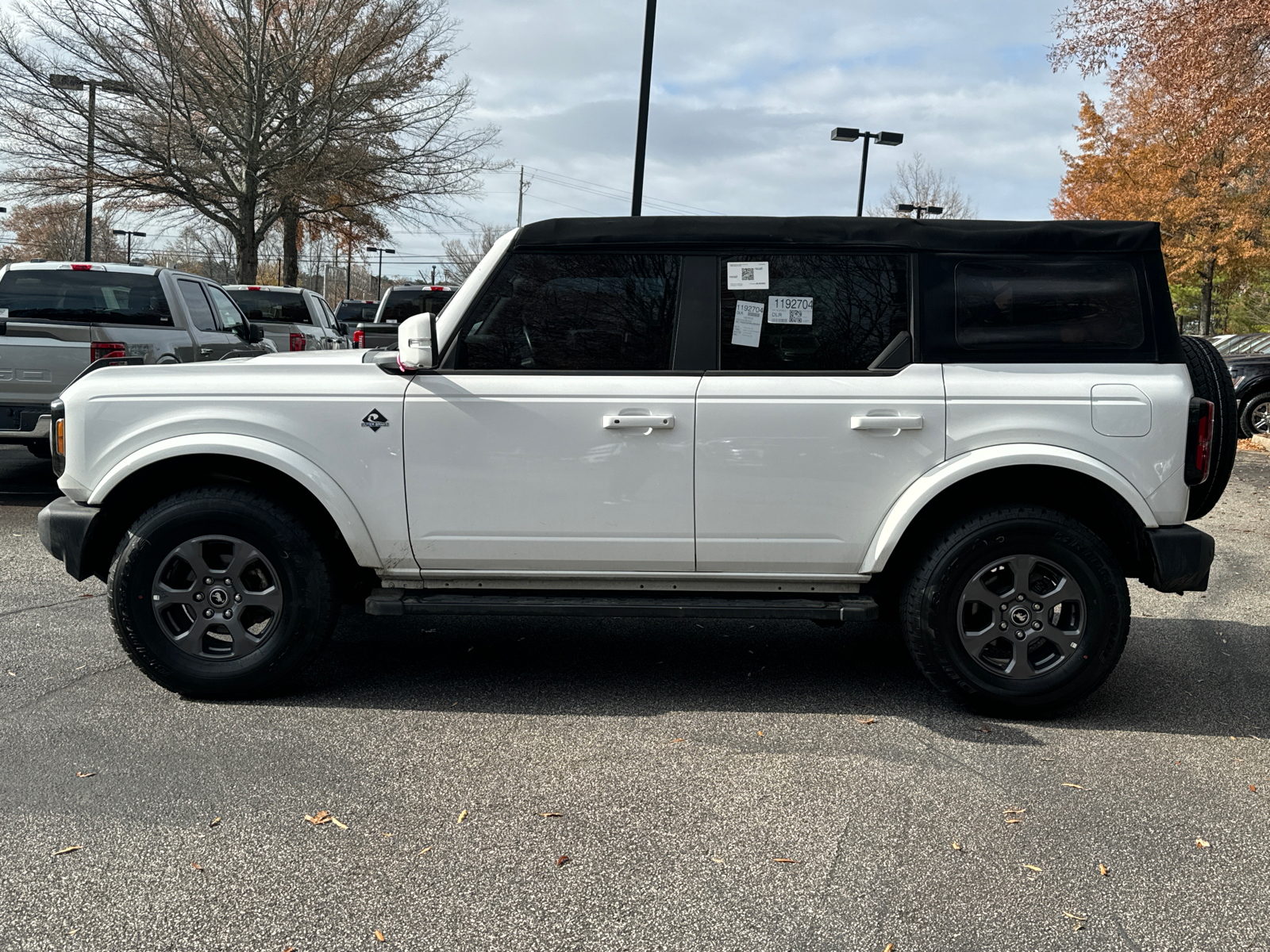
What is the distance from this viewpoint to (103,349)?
9.13 m

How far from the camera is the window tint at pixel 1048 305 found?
4.36 meters

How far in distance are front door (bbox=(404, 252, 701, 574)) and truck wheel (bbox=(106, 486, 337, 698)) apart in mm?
487

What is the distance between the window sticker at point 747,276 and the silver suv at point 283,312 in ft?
45.6

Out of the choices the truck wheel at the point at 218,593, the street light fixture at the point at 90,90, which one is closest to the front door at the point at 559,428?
the truck wheel at the point at 218,593

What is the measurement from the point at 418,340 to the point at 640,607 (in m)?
1.35

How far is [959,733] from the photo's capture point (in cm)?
428

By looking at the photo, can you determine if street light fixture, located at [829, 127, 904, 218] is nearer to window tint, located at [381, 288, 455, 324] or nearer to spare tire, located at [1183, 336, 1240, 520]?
window tint, located at [381, 288, 455, 324]

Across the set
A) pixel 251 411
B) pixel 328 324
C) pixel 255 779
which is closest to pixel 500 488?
pixel 251 411

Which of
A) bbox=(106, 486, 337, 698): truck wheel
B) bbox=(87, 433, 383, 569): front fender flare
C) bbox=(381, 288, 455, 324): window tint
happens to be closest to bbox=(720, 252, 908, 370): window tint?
bbox=(87, 433, 383, 569): front fender flare

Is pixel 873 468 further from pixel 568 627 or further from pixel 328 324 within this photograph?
pixel 328 324

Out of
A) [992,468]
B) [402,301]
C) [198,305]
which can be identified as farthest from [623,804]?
[402,301]

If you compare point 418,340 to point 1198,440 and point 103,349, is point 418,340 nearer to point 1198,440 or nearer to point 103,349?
point 1198,440

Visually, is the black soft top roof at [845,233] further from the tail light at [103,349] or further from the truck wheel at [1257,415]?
the truck wheel at [1257,415]

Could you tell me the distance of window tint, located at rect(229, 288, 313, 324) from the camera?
17.6m
